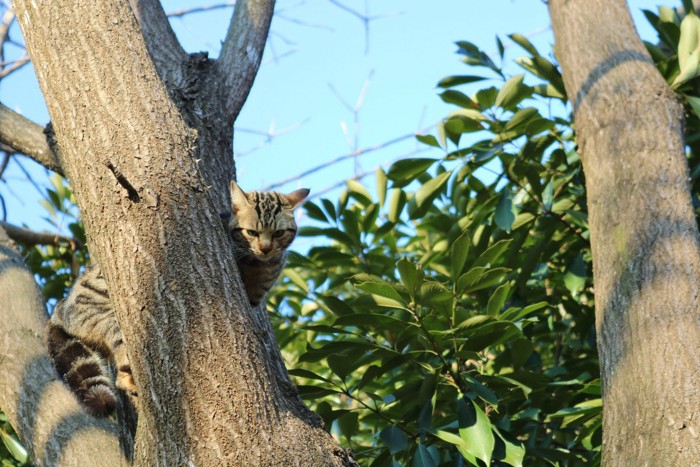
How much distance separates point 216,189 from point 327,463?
129cm

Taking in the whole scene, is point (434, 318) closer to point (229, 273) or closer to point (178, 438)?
point (229, 273)

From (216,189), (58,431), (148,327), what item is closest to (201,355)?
(148,327)

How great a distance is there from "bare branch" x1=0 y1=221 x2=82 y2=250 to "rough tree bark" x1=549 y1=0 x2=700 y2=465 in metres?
2.97

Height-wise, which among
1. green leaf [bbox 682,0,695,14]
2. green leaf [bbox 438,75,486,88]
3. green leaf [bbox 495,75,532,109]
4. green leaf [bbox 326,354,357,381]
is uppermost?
green leaf [bbox 682,0,695,14]

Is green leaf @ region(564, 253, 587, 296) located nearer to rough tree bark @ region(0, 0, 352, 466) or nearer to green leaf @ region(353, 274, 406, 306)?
green leaf @ region(353, 274, 406, 306)

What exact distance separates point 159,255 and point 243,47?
1.70 meters

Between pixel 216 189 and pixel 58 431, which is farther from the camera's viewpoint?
pixel 216 189

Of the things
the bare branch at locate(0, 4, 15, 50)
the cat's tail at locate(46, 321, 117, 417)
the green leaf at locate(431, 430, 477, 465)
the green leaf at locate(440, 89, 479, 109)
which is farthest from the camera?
the bare branch at locate(0, 4, 15, 50)

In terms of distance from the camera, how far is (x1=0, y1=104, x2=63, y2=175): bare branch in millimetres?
3223

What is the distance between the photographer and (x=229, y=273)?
2.12 m

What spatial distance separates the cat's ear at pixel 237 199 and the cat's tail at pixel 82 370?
0.86 meters

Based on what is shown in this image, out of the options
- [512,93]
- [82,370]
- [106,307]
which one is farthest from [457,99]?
[82,370]

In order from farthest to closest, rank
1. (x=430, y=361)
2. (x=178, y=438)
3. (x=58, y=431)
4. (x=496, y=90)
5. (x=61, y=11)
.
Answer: (x=496, y=90), (x=430, y=361), (x=58, y=431), (x=61, y=11), (x=178, y=438)

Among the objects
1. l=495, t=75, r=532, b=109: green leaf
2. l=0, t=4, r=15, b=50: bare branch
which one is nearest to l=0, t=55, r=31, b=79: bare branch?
l=0, t=4, r=15, b=50: bare branch
